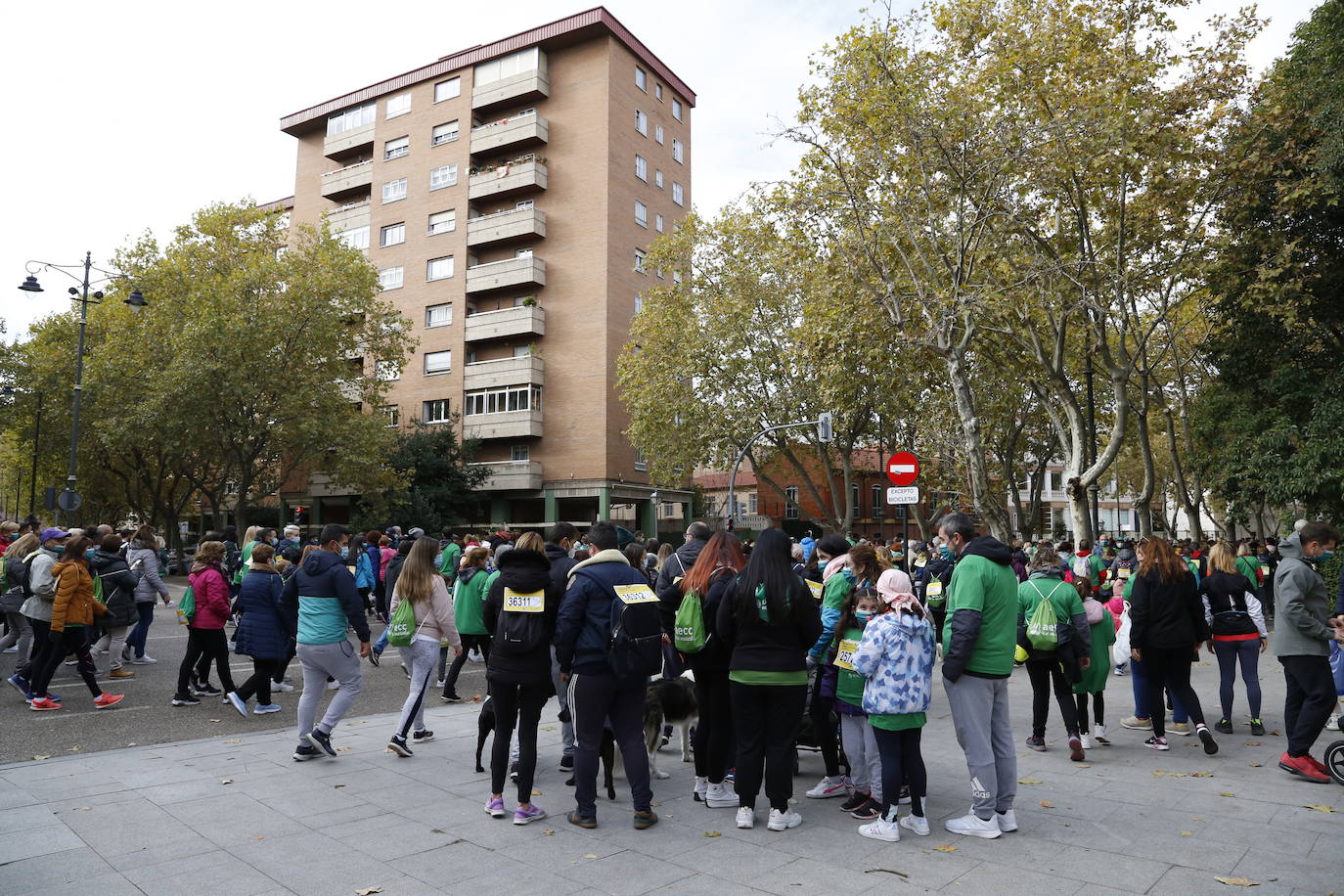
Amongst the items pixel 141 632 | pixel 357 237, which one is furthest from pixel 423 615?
pixel 357 237

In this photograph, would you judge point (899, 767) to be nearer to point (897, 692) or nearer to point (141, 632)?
point (897, 692)

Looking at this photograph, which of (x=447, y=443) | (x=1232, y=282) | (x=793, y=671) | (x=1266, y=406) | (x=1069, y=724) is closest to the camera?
(x=793, y=671)

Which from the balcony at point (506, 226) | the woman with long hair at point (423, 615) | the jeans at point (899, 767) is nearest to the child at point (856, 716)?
the jeans at point (899, 767)

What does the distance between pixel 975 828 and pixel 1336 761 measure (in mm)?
3153

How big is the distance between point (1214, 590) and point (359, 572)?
1278cm

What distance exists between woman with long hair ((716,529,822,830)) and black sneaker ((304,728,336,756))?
3.65 meters

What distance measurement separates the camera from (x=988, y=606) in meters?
5.35

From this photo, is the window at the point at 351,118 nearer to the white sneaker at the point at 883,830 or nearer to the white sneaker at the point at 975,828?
the white sneaker at the point at 883,830

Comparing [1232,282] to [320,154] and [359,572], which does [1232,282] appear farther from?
[320,154]

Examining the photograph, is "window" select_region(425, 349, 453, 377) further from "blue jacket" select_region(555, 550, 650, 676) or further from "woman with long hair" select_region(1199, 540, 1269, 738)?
"blue jacket" select_region(555, 550, 650, 676)

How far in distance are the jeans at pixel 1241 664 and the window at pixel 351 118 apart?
159 feet

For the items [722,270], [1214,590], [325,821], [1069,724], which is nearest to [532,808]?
[325,821]

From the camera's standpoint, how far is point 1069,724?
7266 millimetres

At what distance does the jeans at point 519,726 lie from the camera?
552 centimetres
